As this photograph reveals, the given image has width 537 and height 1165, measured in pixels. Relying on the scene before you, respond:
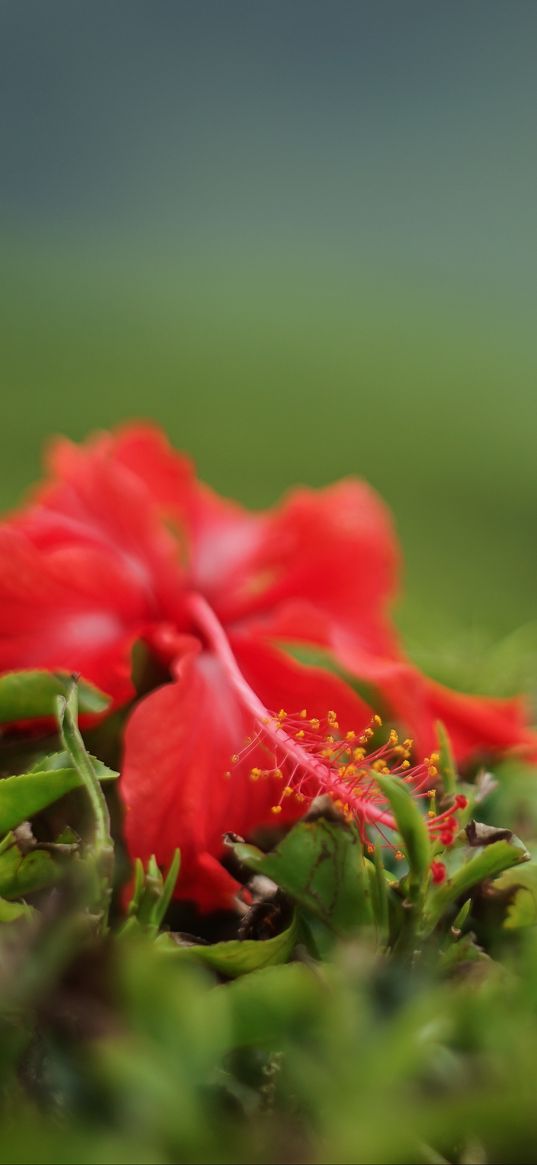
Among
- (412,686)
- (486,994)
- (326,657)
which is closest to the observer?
(486,994)

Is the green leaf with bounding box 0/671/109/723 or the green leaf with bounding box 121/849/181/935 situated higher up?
the green leaf with bounding box 0/671/109/723

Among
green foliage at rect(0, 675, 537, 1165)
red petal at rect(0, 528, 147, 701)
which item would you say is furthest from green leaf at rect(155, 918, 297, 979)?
red petal at rect(0, 528, 147, 701)

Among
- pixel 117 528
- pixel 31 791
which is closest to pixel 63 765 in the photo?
pixel 31 791

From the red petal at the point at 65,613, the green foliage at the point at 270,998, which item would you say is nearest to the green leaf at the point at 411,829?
the green foliage at the point at 270,998

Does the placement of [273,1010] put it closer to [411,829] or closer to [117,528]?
[411,829]

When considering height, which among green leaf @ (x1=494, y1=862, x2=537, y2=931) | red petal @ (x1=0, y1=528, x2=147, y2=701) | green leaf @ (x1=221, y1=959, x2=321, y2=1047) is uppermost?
red petal @ (x1=0, y1=528, x2=147, y2=701)

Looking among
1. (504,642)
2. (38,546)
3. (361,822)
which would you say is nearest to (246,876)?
(361,822)

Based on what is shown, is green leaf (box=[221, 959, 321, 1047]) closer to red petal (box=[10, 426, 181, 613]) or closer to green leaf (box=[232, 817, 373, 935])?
green leaf (box=[232, 817, 373, 935])

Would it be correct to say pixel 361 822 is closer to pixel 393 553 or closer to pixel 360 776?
pixel 360 776
